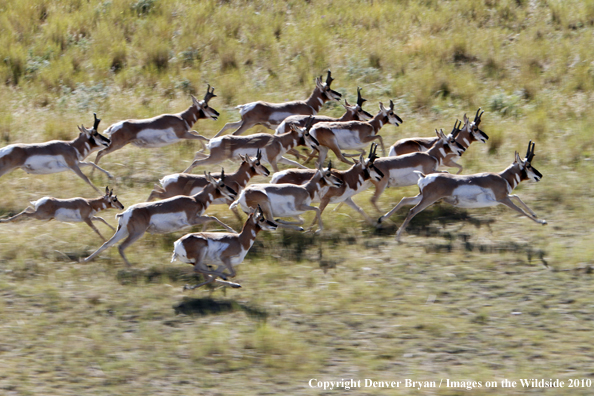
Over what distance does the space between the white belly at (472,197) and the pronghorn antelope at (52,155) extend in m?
6.41

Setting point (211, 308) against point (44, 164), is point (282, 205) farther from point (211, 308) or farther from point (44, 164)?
point (44, 164)

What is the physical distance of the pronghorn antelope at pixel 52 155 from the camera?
12344 millimetres

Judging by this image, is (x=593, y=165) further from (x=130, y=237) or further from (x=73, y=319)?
(x=73, y=319)

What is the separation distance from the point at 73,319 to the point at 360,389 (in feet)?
11.9

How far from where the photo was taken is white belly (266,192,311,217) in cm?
1061

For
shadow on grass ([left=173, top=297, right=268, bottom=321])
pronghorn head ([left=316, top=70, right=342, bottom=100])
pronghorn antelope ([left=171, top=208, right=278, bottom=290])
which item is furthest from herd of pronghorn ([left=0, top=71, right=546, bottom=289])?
pronghorn head ([left=316, top=70, right=342, bottom=100])

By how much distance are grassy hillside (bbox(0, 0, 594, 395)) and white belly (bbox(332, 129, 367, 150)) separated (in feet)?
4.35

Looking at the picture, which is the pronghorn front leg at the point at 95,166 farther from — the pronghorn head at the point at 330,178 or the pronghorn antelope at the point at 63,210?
the pronghorn head at the point at 330,178

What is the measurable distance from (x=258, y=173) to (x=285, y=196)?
3.75ft

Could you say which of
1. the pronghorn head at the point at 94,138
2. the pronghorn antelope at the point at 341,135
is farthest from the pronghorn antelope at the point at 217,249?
the pronghorn head at the point at 94,138

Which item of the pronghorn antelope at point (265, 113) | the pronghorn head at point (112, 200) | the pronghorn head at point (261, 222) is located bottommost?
the pronghorn head at point (112, 200)

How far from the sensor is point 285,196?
10.7 meters

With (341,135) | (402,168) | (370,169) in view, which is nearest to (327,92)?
(341,135)

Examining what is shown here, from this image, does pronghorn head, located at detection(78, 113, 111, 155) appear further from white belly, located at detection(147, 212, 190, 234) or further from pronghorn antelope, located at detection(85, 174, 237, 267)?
white belly, located at detection(147, 212, 190, 234)
